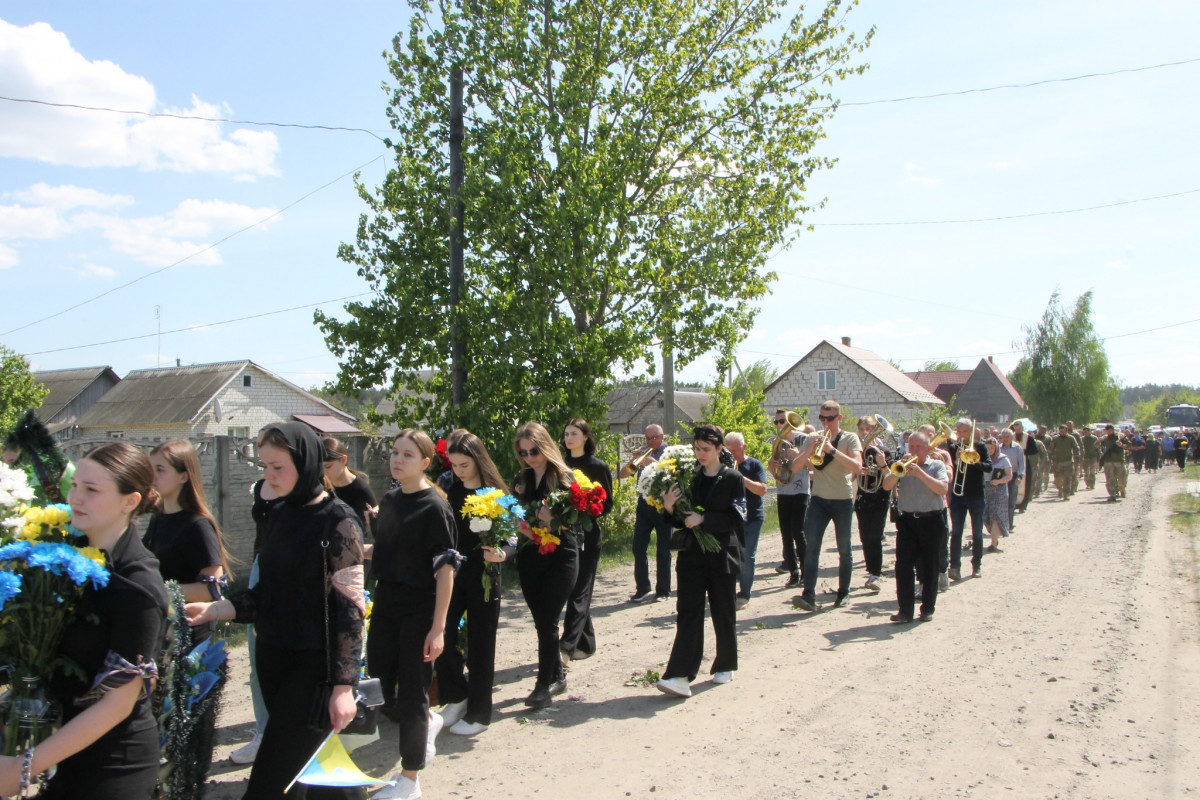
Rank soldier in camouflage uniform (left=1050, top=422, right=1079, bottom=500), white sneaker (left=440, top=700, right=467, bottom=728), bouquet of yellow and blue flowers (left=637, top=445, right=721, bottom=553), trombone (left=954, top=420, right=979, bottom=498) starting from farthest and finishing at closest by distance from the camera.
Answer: soldier in camouflage uniform (left=1050, top=422, right=1079, bottom=500), trombone (left=954, top=420, right=979, bottom=498), bouquet of yellow and blue flowers (left=637, top=445, right=721, bottom=553), white sneaker (left=440, top=700, right=467, bottom=728)

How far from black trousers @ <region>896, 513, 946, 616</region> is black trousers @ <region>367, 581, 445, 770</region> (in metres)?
5.48

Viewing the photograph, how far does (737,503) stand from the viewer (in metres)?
6.45

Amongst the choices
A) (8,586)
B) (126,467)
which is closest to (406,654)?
(126,467)

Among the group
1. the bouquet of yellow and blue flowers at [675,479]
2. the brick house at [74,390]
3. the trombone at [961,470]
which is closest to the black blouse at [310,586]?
the bouquet of yellow and blue flowers at [675,479]

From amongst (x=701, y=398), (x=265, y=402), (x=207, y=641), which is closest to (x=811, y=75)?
(x=207, y=641)

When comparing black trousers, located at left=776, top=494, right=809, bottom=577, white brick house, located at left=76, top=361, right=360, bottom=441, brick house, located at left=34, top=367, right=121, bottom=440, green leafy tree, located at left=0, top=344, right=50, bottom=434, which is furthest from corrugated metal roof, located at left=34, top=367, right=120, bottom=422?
black trousers, located at left=776, top=494, right=809, bottom=577

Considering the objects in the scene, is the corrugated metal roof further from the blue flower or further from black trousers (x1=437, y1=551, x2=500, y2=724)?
the blue flower

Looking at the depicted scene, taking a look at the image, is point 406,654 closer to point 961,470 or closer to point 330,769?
point 330,769

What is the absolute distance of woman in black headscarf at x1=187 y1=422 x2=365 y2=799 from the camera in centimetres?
340

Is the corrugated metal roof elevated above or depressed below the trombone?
above

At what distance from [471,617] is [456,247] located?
21.4 ft

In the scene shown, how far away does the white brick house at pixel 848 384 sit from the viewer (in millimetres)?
48250

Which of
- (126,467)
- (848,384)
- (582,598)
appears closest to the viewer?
(126,467)

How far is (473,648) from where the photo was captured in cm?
550
